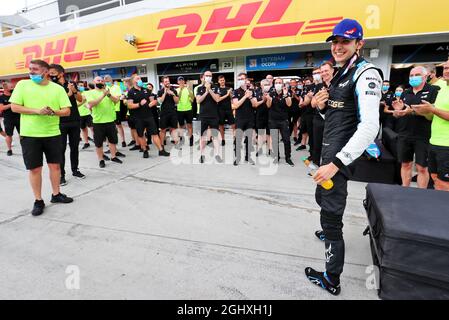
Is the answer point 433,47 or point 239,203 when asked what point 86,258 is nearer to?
point 239,203

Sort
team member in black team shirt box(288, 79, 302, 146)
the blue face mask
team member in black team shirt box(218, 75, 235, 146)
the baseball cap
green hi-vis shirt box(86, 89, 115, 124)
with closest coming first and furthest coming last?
the baseball cap → the blue face mask → green hi-vis shirt box(86, 89, 115, 124) → team member in black team shirt box(218, 75, 235, 146) → team member in black team shirt box(288, 79, 302, 146)

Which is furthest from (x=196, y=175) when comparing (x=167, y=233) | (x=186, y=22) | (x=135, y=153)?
(x=186, y=22)

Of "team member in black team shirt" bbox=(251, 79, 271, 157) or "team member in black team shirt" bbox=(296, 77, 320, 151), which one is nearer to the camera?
"team member in black team shirt" bbox=(251, 79, 271, 157)

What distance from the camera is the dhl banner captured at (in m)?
6.37

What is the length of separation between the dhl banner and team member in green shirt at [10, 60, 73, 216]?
624cm

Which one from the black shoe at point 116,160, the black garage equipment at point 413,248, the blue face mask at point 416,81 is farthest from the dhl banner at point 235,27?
the black garage equipment at point 413,248

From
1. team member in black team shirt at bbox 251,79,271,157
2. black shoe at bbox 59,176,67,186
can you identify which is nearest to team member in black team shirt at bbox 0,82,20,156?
black shoe at bbox 59,176,67,186

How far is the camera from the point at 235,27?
855 cm

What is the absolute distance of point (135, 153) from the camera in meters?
7.15

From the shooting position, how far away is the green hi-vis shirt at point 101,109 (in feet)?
19.1

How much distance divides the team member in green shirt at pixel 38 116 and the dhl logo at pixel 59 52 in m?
9.22

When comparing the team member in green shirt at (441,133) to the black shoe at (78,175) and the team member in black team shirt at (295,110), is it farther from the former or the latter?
the black shoe at (78,175)

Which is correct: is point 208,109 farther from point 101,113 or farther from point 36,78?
point 36,78

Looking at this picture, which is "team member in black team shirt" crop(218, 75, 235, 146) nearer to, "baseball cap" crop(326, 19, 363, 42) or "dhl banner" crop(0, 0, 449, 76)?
"dhl banner" crop(0, 0, 449, 76)
